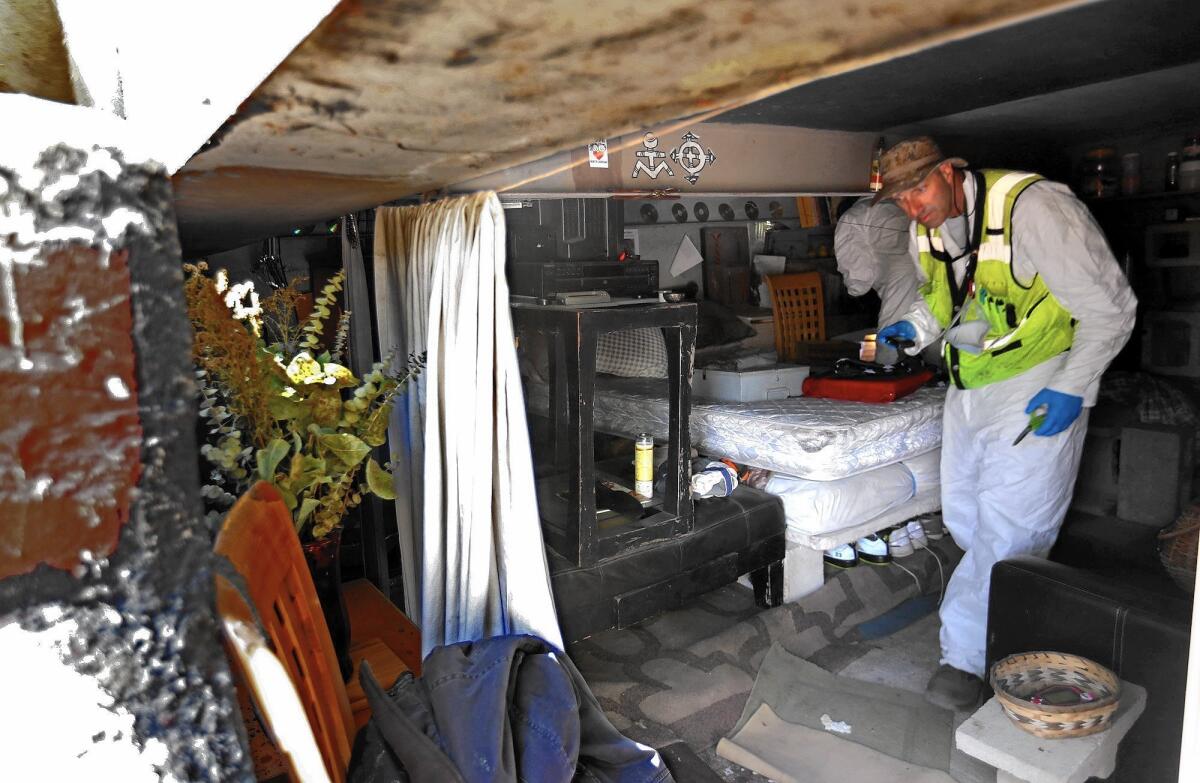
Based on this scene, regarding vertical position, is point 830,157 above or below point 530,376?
above

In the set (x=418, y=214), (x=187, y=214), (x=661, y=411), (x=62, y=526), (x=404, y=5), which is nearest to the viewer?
(x=404, y=5)

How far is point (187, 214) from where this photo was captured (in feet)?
4.41

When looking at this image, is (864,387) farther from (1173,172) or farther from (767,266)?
(1173,172)

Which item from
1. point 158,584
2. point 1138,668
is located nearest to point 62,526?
point 158,584

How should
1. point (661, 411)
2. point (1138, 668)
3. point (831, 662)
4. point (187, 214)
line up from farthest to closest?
point (661, 411), point (831, 662), point (1138, 668), point (187, 214)

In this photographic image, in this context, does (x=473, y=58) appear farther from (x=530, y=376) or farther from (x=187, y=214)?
(x=530, y=376)

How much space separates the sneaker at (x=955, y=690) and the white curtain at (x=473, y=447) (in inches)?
58.3

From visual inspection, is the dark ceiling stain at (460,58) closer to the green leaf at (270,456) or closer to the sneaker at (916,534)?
the green leaf at (270,456)

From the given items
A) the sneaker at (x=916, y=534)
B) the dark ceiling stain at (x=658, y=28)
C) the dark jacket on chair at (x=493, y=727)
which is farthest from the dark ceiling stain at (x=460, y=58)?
the sneaker at (x=916, y=534)

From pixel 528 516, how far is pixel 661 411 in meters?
1.33

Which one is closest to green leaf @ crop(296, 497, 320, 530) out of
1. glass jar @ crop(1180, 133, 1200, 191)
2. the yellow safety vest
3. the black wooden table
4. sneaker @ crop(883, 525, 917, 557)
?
the black wooden table

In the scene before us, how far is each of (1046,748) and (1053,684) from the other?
235 millimetres

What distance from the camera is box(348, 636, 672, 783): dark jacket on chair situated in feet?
4.35

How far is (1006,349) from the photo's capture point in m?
2.70
